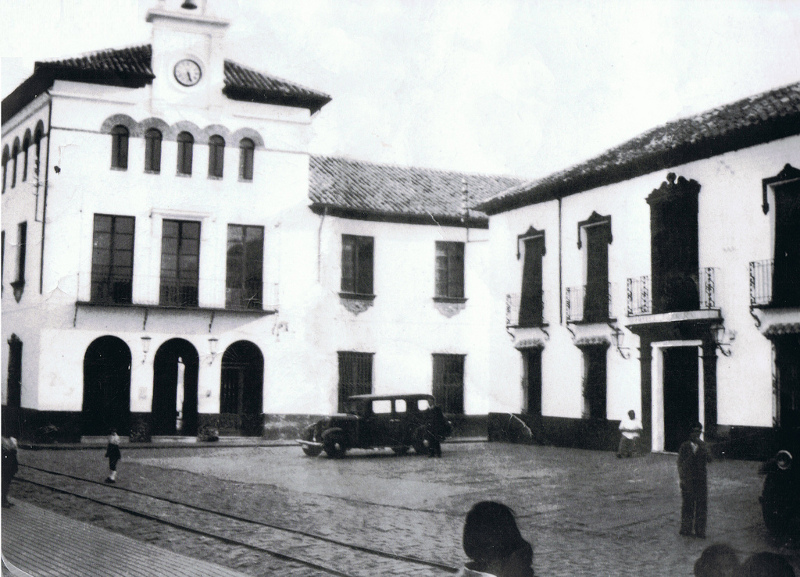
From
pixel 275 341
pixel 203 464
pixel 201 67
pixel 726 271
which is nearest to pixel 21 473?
pixel 203 464

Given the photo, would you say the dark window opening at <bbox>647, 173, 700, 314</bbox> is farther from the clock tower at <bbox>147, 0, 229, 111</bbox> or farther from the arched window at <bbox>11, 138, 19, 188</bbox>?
the arched window at <bbox>11, 138, 19, 188</bbox>

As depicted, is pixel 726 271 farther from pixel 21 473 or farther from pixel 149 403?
pixel 21 473

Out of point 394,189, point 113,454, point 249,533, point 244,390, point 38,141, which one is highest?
point 38,141

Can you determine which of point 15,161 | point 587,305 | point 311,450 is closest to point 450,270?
point 587,305

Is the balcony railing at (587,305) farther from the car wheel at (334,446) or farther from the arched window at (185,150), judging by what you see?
the arched window at (185,150)

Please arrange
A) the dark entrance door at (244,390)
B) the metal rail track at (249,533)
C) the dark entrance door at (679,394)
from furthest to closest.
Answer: the dark entrance door at (244,390) < the metal rail track at (249,533) < the dark entrance door at (679,394)

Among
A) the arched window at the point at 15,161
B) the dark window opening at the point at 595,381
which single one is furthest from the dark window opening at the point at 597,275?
the arched window at the point at 15,161

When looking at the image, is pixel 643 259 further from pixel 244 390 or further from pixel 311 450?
pixel 244 390

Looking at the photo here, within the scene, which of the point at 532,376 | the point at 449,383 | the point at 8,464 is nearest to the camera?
the point at 532,376
